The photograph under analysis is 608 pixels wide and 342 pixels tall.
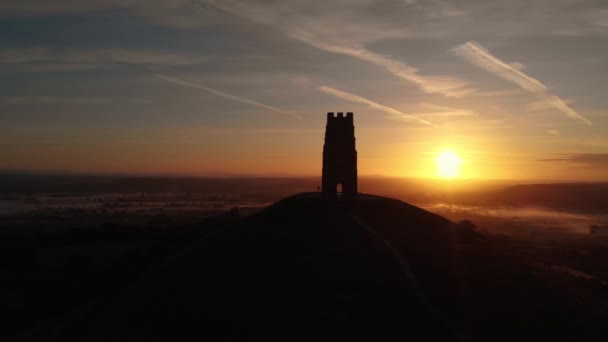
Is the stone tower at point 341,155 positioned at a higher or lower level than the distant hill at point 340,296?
higher

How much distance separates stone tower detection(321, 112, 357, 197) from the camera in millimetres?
42000

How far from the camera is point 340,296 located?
21.0 m

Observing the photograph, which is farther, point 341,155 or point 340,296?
point 341,155

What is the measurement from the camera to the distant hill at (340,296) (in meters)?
18.9

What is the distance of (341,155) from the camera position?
42.1 metres

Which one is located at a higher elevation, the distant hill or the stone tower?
the stone tower

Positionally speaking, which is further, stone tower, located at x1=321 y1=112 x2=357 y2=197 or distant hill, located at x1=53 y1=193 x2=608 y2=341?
stone tower, located at x1=321 y1=112 x2=357 y2=197

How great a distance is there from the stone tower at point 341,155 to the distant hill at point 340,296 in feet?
33.9

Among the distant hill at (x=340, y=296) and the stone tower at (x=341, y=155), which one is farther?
the stone tower at (x=341, y=155)

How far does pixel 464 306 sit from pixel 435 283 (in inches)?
89.3

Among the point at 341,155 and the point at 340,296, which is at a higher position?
the point at 341,155

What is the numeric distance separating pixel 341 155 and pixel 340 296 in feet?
72.3

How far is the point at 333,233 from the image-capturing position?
3073 cm

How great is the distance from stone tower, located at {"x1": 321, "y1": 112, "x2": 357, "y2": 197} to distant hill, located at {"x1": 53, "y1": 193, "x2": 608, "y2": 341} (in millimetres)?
10338
